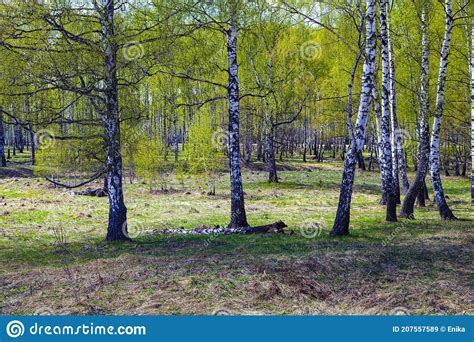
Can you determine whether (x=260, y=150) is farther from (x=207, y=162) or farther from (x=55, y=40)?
(x=55, y=40)

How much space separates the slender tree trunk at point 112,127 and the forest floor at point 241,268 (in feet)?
1.77

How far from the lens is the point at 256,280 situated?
6395 mm

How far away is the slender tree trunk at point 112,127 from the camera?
902cm

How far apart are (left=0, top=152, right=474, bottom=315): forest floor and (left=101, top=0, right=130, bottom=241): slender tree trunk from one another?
21.2 inches

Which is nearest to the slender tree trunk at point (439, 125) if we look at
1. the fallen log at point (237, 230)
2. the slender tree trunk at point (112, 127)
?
the fallen log at point (237, 230)

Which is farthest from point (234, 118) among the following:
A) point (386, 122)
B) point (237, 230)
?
point (386, 122)

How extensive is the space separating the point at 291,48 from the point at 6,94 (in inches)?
831

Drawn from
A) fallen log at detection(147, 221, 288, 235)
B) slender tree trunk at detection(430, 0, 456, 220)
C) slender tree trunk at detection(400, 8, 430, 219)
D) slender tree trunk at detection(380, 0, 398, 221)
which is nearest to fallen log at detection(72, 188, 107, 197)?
fallen log at detection(147, 221, 288, 235)

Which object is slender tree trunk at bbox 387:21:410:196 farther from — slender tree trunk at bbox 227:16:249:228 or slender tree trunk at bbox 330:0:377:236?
slender tree trunk at bbox 227:16:249:228

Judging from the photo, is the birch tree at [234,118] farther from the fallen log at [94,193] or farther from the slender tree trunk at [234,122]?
the fallen log at [94,193]

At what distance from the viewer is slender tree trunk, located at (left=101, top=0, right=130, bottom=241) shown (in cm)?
902

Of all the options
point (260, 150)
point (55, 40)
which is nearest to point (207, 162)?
point (55, 40)

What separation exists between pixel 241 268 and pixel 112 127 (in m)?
4.46

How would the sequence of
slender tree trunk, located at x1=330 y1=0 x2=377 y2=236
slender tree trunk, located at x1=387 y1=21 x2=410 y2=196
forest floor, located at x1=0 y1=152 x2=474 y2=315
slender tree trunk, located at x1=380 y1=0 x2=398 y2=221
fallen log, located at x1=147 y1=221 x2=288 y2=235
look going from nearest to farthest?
forest floor, located at x1=0 y1=152 x2=474 y2=315, slender tree trunk, located at x1=330 y1=0 x2=377 y2=236, fallen log, located at x1=147 y1=221 x2=288 y2=235, slender tree trunk, located at x1=380 y1=0 x2=398 y2=221, slender tree trunk, located at x1=387 y1=21 x2=410 y2=196
